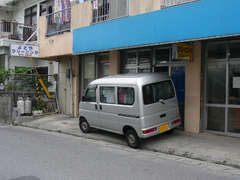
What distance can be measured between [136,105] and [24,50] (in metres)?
8.03

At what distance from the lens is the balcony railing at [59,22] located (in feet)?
41.6

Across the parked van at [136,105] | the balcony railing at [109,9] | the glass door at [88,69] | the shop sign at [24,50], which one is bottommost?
Result: the parked van at [136,105]

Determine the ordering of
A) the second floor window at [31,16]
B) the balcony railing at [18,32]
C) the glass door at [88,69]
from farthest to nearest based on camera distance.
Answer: the second floor window at [31,16] < the balcony railing at [18,32] < the glass door at [88,69]

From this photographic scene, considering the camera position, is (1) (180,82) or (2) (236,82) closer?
(2) (236,82)

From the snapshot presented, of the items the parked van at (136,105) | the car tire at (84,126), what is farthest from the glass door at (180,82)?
the car tire at (84,126)

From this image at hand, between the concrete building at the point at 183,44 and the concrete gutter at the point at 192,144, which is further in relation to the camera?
the concrete building at the point at 183,44

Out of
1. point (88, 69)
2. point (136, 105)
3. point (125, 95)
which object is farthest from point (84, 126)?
point (88, 69)

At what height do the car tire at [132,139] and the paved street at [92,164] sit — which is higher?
the car tire at [132,139]

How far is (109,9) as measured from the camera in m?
10.6

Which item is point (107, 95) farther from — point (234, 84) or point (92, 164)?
point (234, 84)

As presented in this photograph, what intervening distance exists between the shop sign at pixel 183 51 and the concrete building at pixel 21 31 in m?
8.51

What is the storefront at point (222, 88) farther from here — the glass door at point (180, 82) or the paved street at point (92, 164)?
the paved street at point (92, 164)

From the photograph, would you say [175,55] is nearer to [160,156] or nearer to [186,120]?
[186,120]

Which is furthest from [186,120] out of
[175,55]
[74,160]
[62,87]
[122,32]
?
[62,87]
